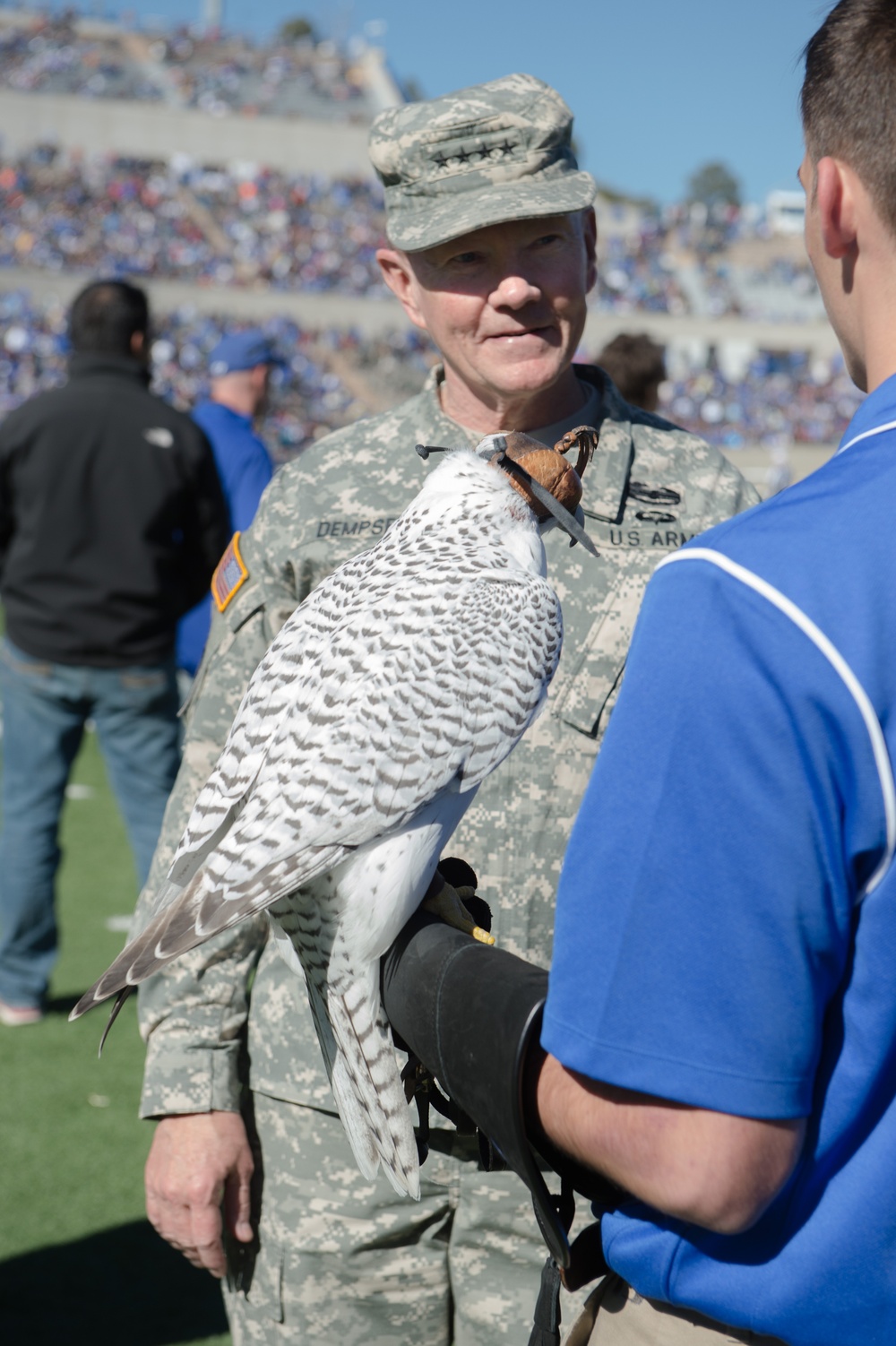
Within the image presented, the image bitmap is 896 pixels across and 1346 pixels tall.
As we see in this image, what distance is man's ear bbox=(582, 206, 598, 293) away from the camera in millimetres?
2018

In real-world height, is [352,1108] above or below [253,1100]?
above

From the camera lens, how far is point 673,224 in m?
37.3

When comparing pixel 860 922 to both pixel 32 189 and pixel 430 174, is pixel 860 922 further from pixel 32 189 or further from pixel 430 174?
pixel 32 189

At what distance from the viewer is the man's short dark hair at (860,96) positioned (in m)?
0.94

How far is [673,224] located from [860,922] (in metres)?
39.8

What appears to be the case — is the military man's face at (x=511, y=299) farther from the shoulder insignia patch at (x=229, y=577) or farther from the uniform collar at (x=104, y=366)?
the uniform collar at (x=104, y=366)

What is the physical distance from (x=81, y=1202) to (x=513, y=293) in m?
3.08

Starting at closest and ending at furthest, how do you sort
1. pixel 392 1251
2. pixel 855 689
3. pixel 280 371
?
pixel 855 689
pixel 392 1251
pixel 280 371

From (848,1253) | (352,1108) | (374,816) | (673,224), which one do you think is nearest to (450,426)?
(374,816)

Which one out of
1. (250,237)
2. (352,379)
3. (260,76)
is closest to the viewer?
(352,379)

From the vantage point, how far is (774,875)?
2.79ft

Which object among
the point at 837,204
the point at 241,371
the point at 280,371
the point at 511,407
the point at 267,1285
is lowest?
the point at 267,1285

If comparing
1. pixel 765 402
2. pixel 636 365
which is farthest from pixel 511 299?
pixel 765 402

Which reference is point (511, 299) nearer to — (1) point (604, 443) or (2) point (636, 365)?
(1) point (604, 443)
